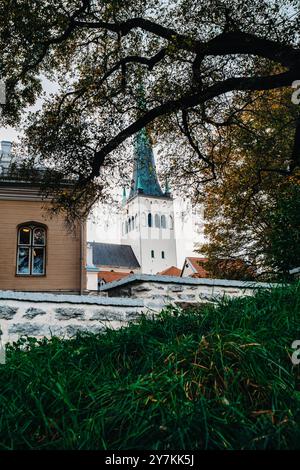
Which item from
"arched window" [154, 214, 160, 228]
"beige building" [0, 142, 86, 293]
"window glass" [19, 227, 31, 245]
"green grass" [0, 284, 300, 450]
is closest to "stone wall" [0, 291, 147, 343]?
"green grass" [0, 284, 300, 450]

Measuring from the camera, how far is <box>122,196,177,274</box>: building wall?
285ft

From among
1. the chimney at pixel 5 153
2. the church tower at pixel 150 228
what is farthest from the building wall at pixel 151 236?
the chimney at pixel 5 153

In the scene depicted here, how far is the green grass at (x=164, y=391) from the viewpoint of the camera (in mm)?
2014

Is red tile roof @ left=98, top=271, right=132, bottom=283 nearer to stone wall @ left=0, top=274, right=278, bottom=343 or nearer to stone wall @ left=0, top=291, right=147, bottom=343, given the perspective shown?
stone wall @ left=0, top=274, right=278, bottom=343

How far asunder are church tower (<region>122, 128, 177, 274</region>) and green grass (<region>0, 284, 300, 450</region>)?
80.0 metres

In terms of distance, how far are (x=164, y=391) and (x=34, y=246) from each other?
1680 centimetres

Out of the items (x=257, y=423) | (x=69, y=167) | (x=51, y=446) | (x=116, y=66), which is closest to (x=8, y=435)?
(x=51, y=446)

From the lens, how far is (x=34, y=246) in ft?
60.0

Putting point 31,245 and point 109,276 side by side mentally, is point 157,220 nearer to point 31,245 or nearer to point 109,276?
point 109,276

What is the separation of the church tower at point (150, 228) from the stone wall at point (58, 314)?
258 ft

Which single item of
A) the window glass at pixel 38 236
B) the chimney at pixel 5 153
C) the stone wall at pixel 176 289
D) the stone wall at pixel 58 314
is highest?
the chimney at pixel 5 153

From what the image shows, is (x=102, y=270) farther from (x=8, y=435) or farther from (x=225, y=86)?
(x=8, y=435)

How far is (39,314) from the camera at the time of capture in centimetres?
449

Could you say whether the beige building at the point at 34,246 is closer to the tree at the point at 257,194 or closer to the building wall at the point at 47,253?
the building wall at the point at 47,253
